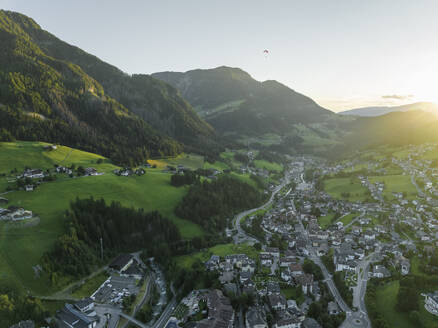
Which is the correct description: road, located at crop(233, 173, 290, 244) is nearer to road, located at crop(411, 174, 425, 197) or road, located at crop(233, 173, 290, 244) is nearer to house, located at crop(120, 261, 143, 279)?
house, located at crop(120, 261, 143, 279)

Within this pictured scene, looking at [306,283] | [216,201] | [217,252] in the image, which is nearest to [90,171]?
[216,201]

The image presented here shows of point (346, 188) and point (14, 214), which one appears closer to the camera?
point (14, 214)

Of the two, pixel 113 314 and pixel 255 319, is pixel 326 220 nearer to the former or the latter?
pixel 255 319

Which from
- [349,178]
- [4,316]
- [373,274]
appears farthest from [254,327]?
[349,178]

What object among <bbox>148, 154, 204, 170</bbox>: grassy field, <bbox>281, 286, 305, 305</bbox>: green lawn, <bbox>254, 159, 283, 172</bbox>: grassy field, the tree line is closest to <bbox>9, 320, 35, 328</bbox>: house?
<bbox>281, 286, 305, 305</bbox>: green lawn

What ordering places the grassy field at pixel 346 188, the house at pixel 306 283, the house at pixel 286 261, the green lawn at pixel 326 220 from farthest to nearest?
the grassy field at pixel 346 188 < the green lawn at pixel 326 220 < the house at pixel 286 261 < the house at pixel 306 283

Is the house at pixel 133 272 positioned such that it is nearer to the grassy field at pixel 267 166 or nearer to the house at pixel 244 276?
the house at pixel 244 276

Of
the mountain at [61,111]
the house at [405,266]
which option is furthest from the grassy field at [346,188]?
the mountain at [61,111]

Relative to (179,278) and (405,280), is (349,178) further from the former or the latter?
(179,278)
